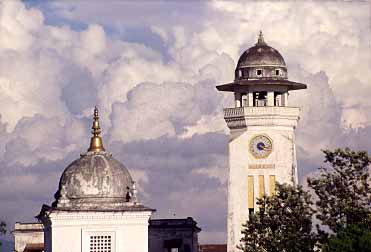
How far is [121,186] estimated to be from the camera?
322 ft

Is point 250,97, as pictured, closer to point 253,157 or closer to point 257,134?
point 257,134

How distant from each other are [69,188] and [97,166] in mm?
1964

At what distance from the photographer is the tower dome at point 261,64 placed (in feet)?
353

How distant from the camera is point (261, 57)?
354 feet

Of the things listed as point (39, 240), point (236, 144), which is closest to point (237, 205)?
point (236, 144)

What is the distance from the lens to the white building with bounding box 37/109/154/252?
96812mm

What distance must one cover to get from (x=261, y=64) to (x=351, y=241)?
2702 cm

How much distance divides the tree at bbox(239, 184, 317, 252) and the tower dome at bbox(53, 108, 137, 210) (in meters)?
8.97

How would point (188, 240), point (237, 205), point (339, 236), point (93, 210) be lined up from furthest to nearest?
point (188, 240)
point (237, 205)
point (93, 210)
point (339, 236)

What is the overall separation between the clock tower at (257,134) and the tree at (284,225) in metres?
13.5

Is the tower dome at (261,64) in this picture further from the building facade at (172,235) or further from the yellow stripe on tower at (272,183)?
the building facade at (172,235)

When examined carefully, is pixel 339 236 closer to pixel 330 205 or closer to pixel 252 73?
pixel 330 205

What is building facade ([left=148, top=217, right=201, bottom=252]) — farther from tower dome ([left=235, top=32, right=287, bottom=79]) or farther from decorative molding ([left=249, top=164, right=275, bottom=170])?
tower dome ([left=235, top=32, right=287, bottom=79])

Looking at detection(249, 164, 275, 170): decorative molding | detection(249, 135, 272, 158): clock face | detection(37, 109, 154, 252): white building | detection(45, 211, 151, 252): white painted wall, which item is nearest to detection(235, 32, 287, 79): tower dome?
detection(249, 135, 272, 158): clock face
